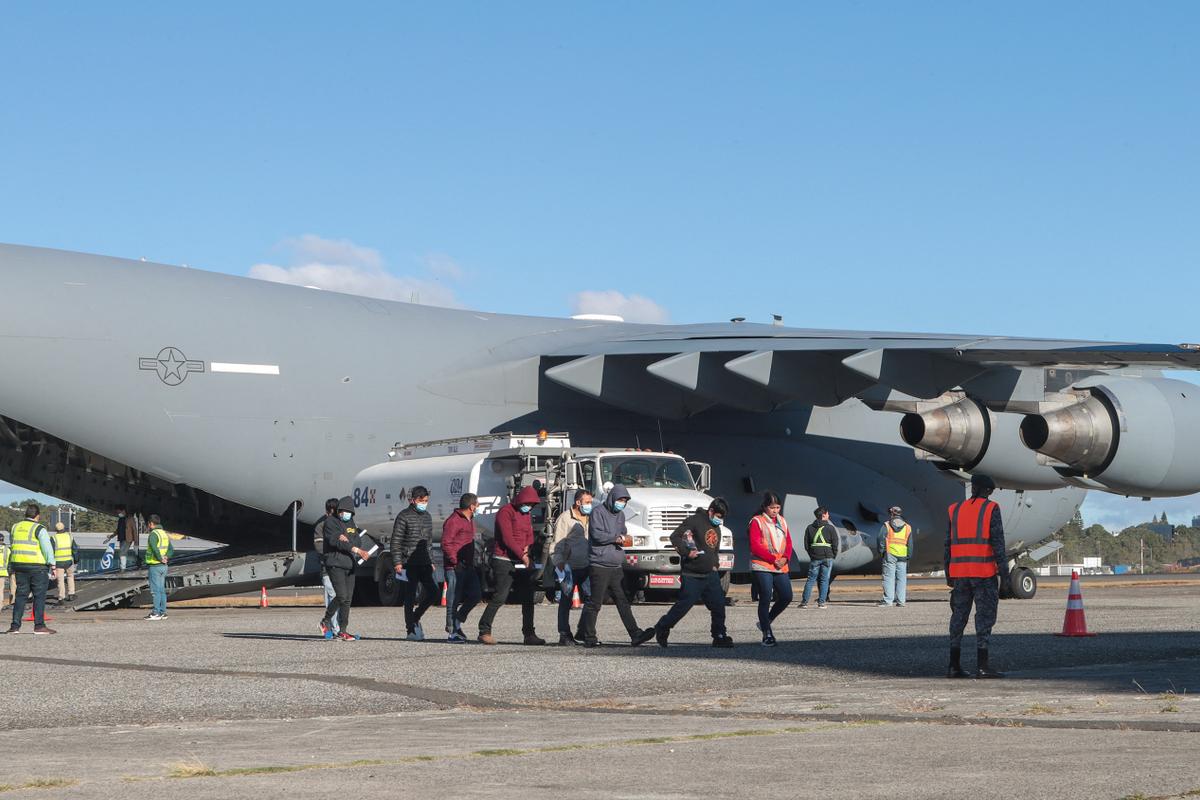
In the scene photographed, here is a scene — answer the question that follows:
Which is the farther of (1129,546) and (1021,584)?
(1129,546)

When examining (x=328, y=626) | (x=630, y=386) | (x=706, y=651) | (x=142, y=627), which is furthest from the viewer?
(x=630, y=386)

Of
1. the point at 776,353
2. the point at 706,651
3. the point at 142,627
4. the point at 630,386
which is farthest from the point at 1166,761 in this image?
the point at 630,386

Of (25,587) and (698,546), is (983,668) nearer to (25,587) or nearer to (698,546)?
(698,546)

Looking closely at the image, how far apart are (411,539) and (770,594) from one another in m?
4.20

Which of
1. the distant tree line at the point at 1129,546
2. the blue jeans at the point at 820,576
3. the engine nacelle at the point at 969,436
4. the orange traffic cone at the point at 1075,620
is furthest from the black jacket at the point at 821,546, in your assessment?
the distant tree line at the point at 1129,546

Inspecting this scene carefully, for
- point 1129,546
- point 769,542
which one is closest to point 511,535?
point 769,542

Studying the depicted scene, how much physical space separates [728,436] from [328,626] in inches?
448

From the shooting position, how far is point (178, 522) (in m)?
25.7

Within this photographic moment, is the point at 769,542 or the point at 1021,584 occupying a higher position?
the point at 769,542

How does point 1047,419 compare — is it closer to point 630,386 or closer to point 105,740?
point 630,386

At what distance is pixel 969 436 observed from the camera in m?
22.7

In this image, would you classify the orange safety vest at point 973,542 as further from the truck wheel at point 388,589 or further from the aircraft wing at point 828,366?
the truck wheel at point 388,589

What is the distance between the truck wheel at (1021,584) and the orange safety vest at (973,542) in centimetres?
1579

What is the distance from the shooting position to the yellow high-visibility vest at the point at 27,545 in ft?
60.0
